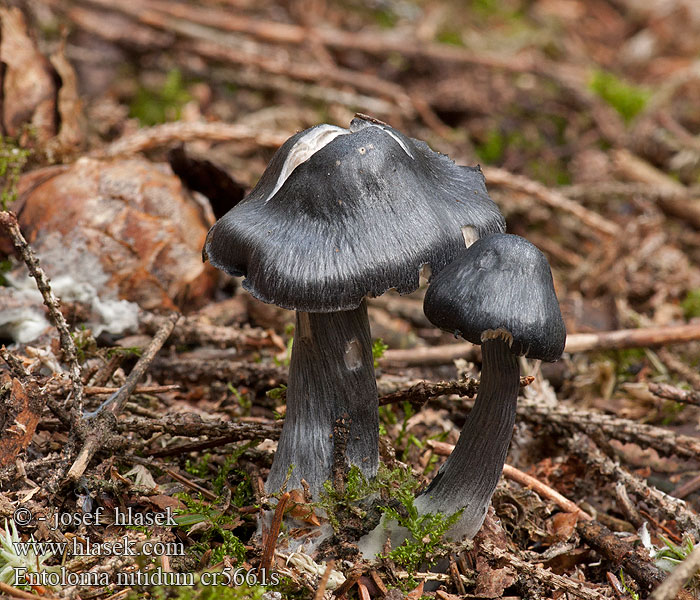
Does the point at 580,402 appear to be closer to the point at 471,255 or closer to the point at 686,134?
the point at 471,255

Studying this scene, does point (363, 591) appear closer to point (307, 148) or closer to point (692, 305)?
point (307, 148)

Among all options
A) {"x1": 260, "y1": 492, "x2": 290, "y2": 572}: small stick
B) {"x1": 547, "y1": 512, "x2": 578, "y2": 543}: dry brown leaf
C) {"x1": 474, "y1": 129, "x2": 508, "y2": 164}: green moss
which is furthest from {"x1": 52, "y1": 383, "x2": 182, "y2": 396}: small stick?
{"x1": 474, "y1": 129, "x2": 508, "y2": 164}: green moss

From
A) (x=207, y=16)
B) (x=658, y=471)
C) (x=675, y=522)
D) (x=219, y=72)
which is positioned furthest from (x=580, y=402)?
(x=207, y=16)

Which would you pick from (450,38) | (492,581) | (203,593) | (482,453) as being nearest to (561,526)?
(492,581)

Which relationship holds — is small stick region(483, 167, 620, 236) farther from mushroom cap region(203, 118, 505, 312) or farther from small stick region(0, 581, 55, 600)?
small stick region(0, 581, 55, 600)

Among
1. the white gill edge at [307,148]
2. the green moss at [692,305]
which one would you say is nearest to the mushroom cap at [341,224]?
the white gill edge at [307,148]

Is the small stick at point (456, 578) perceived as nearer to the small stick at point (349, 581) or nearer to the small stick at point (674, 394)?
the small stick at point (349, 581)

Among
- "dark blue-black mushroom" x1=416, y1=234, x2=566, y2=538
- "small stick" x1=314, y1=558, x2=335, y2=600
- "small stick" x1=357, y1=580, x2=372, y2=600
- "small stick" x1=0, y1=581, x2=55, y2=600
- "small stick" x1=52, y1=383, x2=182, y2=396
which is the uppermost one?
"dark blue-black mushroom" x1=416, y1=234, x2=566, y2=538
